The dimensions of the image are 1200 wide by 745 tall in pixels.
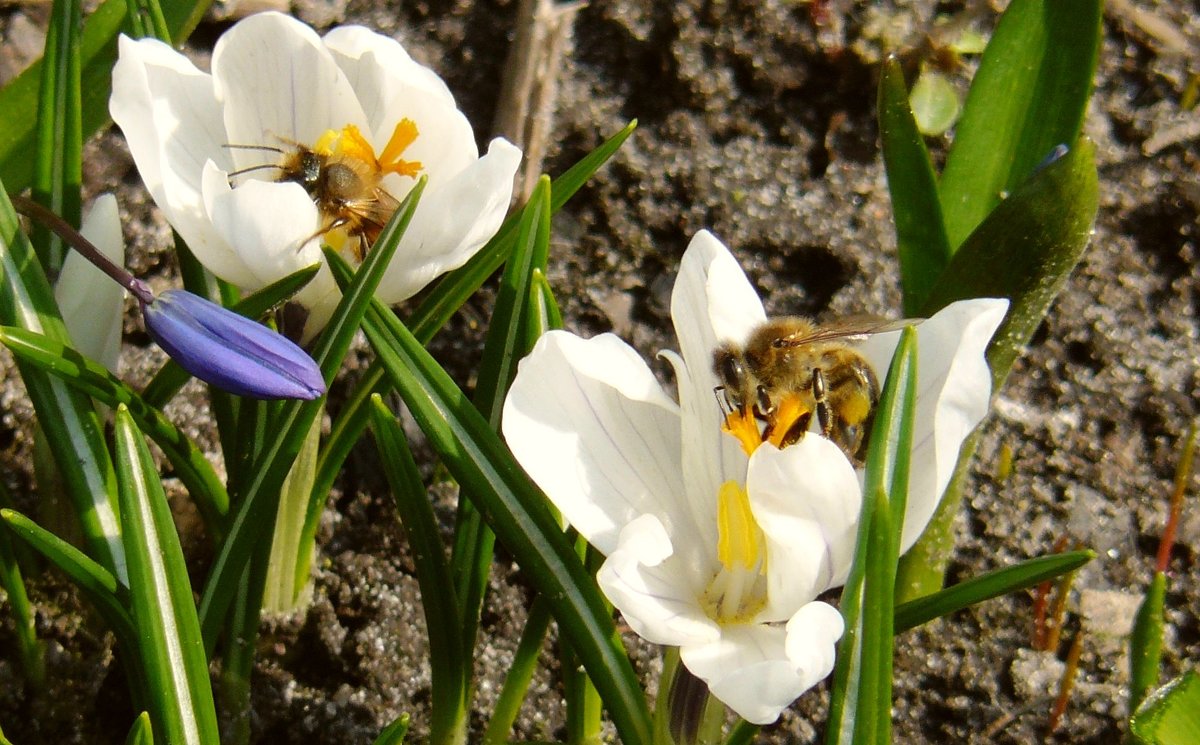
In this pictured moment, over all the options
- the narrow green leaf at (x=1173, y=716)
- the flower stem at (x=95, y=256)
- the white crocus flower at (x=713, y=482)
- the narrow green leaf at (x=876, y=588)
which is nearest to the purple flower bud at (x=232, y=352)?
the flower stem at (x=95, y=256)

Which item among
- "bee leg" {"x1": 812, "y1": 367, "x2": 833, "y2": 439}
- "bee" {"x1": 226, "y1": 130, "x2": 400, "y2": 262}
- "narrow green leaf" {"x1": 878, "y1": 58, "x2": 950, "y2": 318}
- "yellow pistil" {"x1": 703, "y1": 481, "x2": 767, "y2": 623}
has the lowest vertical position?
"yellow pistil" {"x1": 703, "y1": 481, "x2": 767, "y2": 623}

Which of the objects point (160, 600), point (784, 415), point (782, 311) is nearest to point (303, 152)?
point (160, 600)

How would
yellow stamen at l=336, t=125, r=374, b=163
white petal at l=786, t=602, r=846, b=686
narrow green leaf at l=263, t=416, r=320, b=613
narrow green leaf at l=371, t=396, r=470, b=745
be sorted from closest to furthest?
white petal at l=786, t=602, r=846, b=686 → narrow green leaf at l=371, t=396, r=470, b=745 → yellow stamen at l=336, t=125, r=374, b=163 → narrow green leaf at l=263, t=416, r=320, b=613

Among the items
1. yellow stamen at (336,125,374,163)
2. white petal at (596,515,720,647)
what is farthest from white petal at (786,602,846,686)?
yellow stamen at (336,125,374,163)

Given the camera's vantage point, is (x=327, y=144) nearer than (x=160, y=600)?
No

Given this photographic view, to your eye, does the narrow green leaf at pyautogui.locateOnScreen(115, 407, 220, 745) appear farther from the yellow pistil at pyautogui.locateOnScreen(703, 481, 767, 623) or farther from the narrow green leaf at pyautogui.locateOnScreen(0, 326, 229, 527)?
the yellow pistil at pyautogui.locateOnScreen(703, 481, 767, 623)

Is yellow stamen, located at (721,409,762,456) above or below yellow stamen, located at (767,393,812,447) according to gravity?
below

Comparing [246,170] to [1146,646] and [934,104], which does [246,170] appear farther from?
[934,104]
